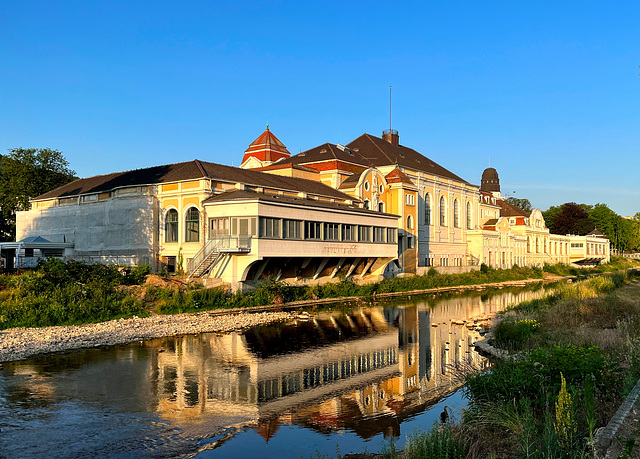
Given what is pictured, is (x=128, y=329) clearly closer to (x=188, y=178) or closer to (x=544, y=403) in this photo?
(x=188, y=178)

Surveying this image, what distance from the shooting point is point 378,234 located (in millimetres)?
49656

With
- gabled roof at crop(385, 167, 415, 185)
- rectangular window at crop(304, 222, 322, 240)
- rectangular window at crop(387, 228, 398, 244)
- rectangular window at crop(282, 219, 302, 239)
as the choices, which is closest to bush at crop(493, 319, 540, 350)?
rectangular window at crop(282, 219, 302, 239)

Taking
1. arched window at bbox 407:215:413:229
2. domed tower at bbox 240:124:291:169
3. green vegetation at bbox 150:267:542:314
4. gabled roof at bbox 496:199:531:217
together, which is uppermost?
domed tower at bbox 240:124:291:169

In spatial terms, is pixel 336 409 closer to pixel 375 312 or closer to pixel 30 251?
pixel 375 312

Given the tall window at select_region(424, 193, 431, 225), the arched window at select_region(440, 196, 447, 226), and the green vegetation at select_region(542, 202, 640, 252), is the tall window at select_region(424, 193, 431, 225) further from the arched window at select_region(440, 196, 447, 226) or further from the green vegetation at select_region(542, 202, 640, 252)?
the green vegetation at select_region(542, 202, 640, 252)

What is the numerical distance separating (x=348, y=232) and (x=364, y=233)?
8.80 ft

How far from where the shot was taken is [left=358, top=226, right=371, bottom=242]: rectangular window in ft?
154

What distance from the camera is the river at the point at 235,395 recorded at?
12.2 metres

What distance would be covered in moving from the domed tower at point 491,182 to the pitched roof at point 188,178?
70488 mm

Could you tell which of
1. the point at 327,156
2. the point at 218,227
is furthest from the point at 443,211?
the point at 218,227

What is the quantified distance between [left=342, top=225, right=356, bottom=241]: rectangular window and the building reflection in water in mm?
13607

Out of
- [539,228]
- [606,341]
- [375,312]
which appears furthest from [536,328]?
[539,228]

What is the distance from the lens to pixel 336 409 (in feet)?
49.2

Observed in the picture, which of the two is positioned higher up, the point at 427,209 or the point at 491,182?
the point at 491,182
